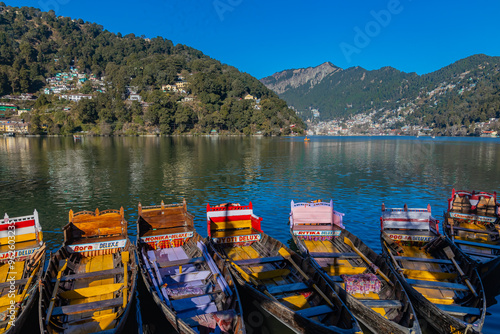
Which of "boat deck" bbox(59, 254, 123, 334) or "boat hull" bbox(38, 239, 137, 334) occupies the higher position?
"boat hull" bbox(38, 239, 137, 334)

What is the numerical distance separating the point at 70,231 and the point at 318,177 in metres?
38.0

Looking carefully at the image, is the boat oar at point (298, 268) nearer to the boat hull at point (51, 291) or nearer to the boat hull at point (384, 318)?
the boat hull at point (384, 318)

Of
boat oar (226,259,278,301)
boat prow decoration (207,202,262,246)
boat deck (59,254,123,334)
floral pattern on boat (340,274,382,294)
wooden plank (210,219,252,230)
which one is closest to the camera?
boat deck (59,254,123,334)

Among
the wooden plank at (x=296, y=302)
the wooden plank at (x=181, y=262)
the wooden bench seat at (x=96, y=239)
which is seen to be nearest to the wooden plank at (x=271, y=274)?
the wooden plank at (x=296, y=302)

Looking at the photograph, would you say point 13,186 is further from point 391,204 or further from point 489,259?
point 489,259

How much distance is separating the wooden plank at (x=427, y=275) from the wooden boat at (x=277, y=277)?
479cm

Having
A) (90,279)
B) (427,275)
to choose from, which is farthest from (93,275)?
(427,275)

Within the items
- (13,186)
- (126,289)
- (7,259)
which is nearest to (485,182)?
(126,289)

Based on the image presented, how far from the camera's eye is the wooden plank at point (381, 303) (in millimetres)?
10867

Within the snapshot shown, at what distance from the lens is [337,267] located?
568 inches

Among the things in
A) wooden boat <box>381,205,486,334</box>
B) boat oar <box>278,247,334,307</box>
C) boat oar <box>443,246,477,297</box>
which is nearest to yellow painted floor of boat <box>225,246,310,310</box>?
boat oar <box>278,247,334,307</box>

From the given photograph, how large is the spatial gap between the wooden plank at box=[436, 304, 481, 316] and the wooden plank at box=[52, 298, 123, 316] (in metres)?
11.8

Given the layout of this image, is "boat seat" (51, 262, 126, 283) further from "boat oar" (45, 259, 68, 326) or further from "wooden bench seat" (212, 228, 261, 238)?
"wooden bench seat" (212, 228, 261, 238)

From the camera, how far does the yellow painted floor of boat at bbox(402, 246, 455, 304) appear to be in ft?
38.9
